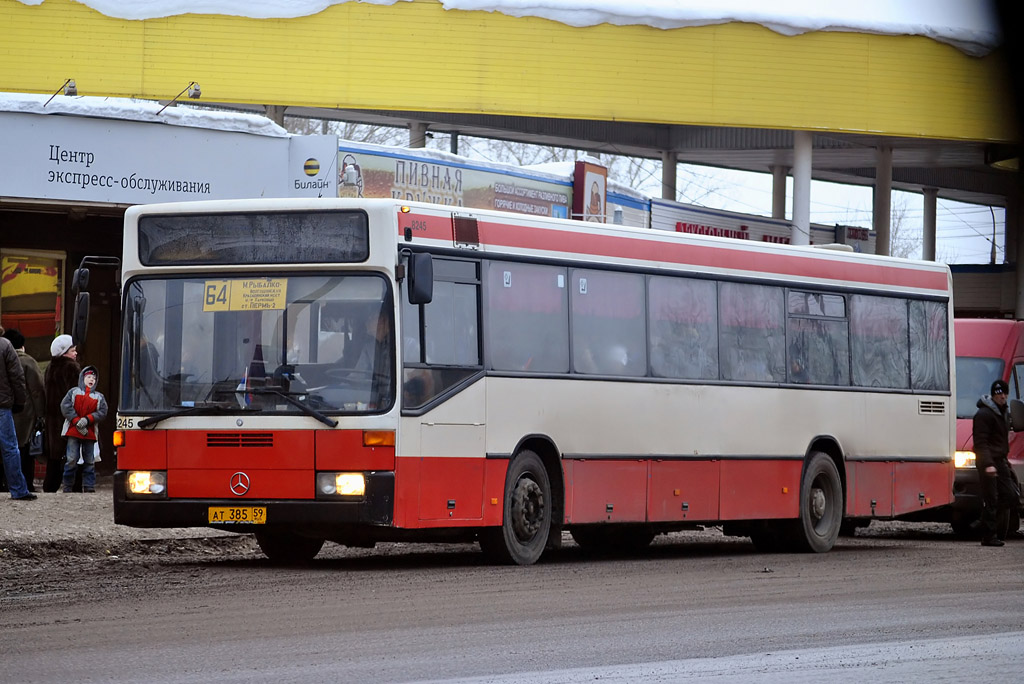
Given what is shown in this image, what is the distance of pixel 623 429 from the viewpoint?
15.2m

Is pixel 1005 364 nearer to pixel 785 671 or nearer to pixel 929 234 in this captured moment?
pixel 785 671

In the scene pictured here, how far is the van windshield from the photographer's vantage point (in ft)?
71.3

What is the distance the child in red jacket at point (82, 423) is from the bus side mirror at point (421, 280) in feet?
25.3

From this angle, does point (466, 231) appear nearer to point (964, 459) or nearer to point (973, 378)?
point (964, 459)

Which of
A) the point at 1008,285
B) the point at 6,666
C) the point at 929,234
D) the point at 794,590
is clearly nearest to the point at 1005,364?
the point at 794,590

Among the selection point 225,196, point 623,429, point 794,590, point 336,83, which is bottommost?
point 794,590

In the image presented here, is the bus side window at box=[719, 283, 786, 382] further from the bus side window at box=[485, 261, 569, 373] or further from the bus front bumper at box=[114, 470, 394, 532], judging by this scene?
the bus front bumper at box=[114, 470, 394, 532]

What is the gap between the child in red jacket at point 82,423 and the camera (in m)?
19.4

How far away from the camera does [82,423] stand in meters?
19.3

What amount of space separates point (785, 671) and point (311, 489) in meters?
5.91

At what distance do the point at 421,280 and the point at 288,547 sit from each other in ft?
10.8

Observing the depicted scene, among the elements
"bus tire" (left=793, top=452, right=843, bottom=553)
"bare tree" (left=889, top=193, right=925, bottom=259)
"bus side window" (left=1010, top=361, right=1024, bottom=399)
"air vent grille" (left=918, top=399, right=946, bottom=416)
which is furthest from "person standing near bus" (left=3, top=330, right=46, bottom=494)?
"bare tree" (left=889, top=193, right=925, bottom=259)

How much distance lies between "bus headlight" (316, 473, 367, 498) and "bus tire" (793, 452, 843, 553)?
603 centimetres

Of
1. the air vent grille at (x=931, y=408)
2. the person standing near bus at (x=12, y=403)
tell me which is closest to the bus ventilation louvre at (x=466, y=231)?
the person standing near bus at (x=12, y=403)
